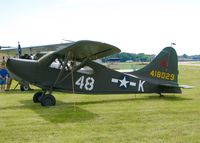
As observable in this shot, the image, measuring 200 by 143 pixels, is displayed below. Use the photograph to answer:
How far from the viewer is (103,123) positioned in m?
7.71

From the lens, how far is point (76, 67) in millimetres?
11320

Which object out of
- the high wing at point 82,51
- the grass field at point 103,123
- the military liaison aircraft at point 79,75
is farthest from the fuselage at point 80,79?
the grass field at point 103,123

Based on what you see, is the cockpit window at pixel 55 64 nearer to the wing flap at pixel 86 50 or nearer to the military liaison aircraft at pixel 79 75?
the military liaison aircraft at pixel 79 75

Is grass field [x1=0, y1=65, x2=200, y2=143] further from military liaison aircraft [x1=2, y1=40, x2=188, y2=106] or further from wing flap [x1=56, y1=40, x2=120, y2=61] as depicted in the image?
wing flap [x1=56, y1=40, x2=120, y2=61]

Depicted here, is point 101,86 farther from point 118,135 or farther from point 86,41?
point 118,135

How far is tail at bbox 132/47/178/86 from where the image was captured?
44.0 ft

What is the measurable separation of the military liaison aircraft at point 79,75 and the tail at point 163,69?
61 millimetres

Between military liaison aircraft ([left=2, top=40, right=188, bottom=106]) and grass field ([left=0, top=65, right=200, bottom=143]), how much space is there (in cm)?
96

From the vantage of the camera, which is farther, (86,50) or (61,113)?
(86,50)

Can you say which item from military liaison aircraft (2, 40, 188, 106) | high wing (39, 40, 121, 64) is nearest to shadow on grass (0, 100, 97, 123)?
military liaison aircraft (2, 40, 188, 106)

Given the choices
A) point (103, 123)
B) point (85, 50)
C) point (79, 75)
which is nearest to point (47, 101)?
point (79, 75)

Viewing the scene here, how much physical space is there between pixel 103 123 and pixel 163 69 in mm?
6465

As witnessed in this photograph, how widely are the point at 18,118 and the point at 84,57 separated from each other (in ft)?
12.6

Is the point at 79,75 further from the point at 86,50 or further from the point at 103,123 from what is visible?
the point at 103,123
